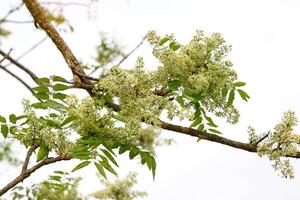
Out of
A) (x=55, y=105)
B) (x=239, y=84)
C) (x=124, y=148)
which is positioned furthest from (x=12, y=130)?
(x=239, y=84)

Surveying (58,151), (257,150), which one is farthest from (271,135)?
(58,151)

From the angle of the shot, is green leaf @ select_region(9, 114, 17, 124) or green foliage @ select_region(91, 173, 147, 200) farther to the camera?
green foliage @ select_region(91, 173, 147, 200)

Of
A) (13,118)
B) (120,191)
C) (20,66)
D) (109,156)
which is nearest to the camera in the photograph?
(109,156)

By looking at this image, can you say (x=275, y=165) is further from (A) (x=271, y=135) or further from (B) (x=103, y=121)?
(B) (x=103, y=121)

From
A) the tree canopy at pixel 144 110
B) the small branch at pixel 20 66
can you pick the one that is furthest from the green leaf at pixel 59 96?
the small branch at pixel 20 66

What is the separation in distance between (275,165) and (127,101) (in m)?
1.00

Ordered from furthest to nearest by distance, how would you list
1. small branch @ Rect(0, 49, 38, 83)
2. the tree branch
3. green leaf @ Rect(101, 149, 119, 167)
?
small branch @ Rect(0, 49, 38, 83) → the tree branch → green leaf @ Rect(101, 149, 119, 167)

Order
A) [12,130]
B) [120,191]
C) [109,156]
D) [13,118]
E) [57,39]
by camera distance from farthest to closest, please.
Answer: [120,191] → [57,39] → [12,130] → [13,118] → [109,156]

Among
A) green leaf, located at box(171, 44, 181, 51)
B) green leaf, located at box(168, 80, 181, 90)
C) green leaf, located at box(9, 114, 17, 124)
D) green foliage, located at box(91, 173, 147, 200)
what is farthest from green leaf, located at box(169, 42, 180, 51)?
green foliage, located at box(91, 173, 147, 200)

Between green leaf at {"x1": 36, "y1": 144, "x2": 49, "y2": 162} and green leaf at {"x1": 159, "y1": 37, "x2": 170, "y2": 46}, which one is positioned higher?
green leaf at {"x1": 159, "y1": 37, "x2": 170, "y2": 46}

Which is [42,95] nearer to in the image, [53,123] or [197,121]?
[53,123]

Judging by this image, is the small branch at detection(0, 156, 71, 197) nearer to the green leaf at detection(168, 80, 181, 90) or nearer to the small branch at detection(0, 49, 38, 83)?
the green leaf at detection(168, 80, 181, 90)

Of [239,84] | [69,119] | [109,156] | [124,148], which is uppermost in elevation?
[239,84]

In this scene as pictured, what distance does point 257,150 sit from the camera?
10.6 feet
